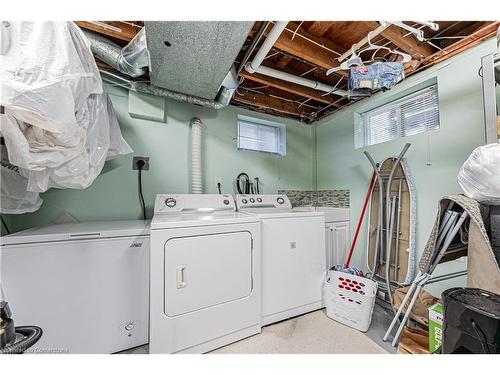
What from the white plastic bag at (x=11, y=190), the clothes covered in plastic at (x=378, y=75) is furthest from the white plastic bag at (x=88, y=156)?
the clothes covered in plastic at (x=378, y=75)

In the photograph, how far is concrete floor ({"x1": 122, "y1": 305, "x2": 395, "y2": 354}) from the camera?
1.53 m

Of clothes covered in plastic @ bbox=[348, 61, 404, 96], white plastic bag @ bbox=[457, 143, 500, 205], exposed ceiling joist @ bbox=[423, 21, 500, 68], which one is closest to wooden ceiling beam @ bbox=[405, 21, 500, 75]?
exposed ceiling joist @ bbox=[423, 21, 500, 68]

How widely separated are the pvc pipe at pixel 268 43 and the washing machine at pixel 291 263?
55.7 inches

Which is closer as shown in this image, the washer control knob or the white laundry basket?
the white laundry basket

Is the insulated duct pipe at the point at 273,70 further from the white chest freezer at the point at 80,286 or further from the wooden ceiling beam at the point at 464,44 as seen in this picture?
the white chest freezer at the point at 80,286

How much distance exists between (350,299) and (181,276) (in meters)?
1.56

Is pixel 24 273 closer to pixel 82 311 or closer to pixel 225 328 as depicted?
pixel 82 311

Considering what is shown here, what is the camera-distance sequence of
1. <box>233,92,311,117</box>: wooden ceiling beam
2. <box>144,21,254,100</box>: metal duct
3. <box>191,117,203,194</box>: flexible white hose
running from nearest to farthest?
<box>144,21,254,100</box>: metal duct → <box>191,117,203,194</box>: flexible white hose → <box>233,92,311,117</box>: wooden ceiling beam

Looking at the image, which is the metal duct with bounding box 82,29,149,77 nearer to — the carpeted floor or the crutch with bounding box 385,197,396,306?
the carpeted floor

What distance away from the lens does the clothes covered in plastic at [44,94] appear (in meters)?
0.74

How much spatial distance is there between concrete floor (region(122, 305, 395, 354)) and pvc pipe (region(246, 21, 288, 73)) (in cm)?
242
